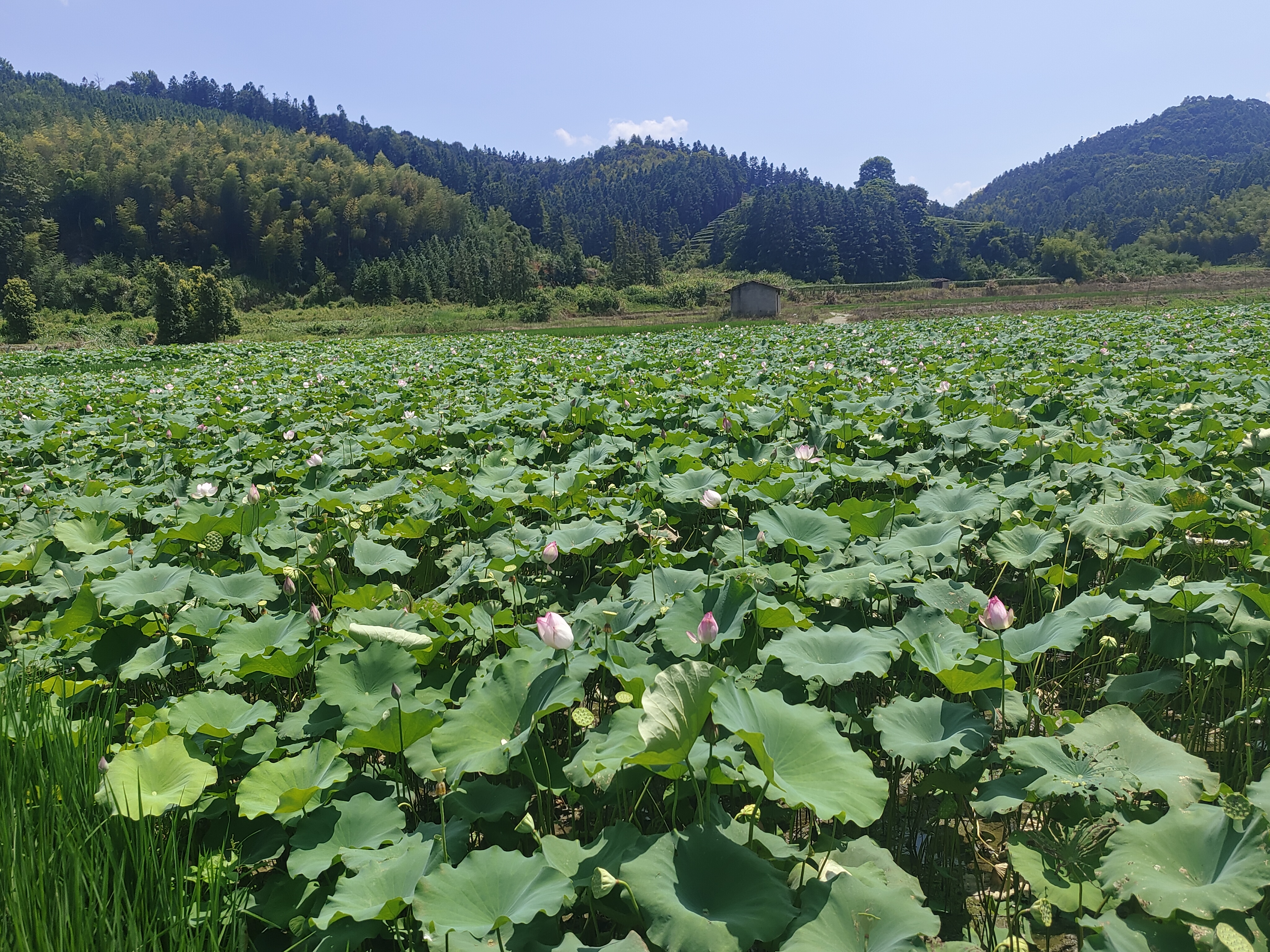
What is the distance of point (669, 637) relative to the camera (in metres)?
2.01

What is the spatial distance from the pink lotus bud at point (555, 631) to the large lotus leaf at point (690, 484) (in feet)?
5.72

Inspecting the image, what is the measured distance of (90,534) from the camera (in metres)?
3.36

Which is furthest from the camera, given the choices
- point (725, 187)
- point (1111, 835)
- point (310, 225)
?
point (725, 187)

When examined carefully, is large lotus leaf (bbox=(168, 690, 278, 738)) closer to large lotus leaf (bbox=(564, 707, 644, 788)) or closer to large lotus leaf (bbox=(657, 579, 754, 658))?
large lotus leaf (bbox=(564, 707, 644, 788))

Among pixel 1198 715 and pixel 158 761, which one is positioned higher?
pixel 158 761

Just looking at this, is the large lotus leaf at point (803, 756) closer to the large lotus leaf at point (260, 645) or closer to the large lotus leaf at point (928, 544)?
the large lotus leaf at point (928, 544)

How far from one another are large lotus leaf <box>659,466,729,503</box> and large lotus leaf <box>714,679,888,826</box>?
Result: 1855mm

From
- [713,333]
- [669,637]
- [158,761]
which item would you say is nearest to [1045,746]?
[669,637]

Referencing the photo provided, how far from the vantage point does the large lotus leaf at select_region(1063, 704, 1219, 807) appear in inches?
55.1

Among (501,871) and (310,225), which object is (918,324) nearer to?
(501,871)

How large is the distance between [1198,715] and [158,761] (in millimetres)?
2841

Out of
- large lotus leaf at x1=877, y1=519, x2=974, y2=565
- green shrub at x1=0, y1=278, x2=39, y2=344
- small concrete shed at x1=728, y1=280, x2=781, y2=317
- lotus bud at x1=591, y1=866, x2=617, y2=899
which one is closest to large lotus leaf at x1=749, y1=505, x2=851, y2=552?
large lotus leaf at x1=877, y1=519, x2=974, y2=565

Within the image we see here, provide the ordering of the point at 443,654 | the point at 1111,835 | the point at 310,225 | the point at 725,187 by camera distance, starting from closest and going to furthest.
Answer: the point at 1111,835 < the point at 443,654 < the point at 310,225 < the point at 725,187

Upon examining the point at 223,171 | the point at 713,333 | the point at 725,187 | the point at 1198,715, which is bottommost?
the point at 1198,715
